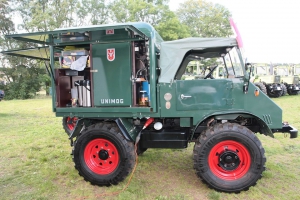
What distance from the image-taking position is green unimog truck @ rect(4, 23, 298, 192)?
394 centimetres

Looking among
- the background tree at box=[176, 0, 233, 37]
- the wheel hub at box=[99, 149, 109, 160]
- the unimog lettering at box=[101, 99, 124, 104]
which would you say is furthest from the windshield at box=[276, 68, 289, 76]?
the wheel hub at box=[99, 149, 109, 160]

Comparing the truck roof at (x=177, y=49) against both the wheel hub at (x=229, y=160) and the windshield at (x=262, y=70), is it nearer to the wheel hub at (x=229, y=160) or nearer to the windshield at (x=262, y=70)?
the wheel hub at (x=229, y=160)

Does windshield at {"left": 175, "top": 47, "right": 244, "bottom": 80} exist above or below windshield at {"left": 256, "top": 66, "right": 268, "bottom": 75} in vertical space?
below

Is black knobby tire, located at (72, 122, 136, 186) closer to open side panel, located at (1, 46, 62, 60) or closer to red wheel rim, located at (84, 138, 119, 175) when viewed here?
red wheel rim, located at (84, 138, 119, 175)

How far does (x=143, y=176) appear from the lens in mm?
4613

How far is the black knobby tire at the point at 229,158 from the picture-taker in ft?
12.6

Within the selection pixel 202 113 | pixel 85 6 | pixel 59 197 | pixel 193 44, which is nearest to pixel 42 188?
pixel 59 197

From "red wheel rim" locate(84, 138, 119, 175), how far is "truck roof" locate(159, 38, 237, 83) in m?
1.47

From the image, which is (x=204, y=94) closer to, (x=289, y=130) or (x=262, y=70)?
(x=289, y=130)

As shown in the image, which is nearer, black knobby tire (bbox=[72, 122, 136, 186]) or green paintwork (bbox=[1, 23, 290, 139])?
green paintwork (bbox=[1, 23, 290, 139])

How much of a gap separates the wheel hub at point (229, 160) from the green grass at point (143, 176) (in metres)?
0.42

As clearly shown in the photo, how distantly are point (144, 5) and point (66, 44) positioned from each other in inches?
974

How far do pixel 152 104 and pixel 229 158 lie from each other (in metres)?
1.47

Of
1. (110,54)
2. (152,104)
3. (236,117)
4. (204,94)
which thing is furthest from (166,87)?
(236,117)
